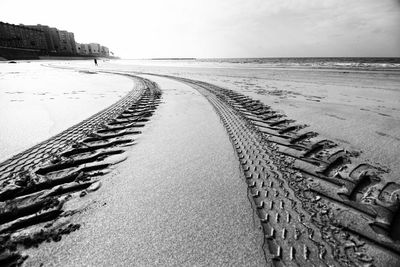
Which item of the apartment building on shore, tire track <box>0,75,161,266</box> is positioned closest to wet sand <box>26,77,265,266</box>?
tire track <box>0,75,161,266</box>

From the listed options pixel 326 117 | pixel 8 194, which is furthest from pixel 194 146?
pixel 326 117

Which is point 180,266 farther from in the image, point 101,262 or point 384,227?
point 384,227

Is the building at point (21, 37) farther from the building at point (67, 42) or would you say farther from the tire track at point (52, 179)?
the tire track at point (52, 179)

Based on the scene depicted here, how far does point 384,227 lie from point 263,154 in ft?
4.97

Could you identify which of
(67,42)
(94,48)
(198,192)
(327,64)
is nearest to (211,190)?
(198,192)

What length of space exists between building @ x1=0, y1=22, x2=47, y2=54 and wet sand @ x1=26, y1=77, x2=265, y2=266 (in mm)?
88970

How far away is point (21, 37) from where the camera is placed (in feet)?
246

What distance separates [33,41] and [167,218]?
11030 centimetres

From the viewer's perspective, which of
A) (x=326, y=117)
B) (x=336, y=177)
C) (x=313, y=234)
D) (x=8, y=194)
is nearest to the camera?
(x=313, y=234)

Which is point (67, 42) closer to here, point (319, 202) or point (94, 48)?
point (94, 48)

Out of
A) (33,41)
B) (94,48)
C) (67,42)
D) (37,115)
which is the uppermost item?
(94,48)

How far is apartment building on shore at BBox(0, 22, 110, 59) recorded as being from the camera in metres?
61.0

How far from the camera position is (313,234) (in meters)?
1.57

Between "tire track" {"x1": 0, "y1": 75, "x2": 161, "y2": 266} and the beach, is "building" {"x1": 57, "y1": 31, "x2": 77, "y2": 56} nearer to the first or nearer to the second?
"tire track" {"x1": 0, "y1": 75, "x2": 161, "y2": 266}
